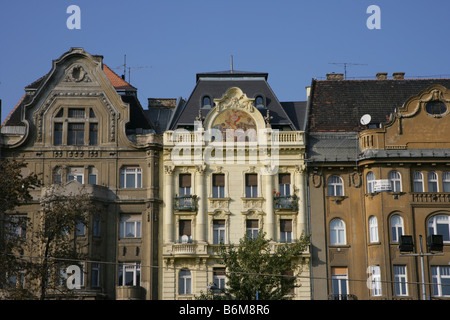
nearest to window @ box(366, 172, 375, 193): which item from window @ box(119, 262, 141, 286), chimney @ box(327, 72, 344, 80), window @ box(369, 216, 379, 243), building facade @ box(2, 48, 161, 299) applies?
window @ box(369, 216, 379, 243)

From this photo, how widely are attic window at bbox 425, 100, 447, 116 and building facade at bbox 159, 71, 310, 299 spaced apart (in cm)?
899

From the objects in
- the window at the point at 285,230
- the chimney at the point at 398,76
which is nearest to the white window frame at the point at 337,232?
the window at the point at 285,230

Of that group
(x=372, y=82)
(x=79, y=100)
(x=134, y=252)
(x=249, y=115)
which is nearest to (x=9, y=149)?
(x=79, y=100)

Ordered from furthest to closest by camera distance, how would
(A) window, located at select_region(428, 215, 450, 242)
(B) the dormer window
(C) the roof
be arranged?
(B) the dormer window < (C) the roof < (A) window, located at select_region(428, 215, 450, 242)

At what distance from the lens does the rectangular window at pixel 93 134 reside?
5447 centimetres

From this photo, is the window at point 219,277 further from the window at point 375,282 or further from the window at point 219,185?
the window at point 375,282

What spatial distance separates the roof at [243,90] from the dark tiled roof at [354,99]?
1415mm

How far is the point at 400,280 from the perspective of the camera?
51562 millimetres

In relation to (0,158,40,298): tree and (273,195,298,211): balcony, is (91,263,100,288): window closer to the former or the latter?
(0,158,40,298): tree

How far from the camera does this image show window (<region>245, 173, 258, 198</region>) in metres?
53.9

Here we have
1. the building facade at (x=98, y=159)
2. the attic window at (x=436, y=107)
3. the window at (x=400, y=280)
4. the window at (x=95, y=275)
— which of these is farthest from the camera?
the attic window at (x=436, y=107)

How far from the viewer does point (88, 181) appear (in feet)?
176
